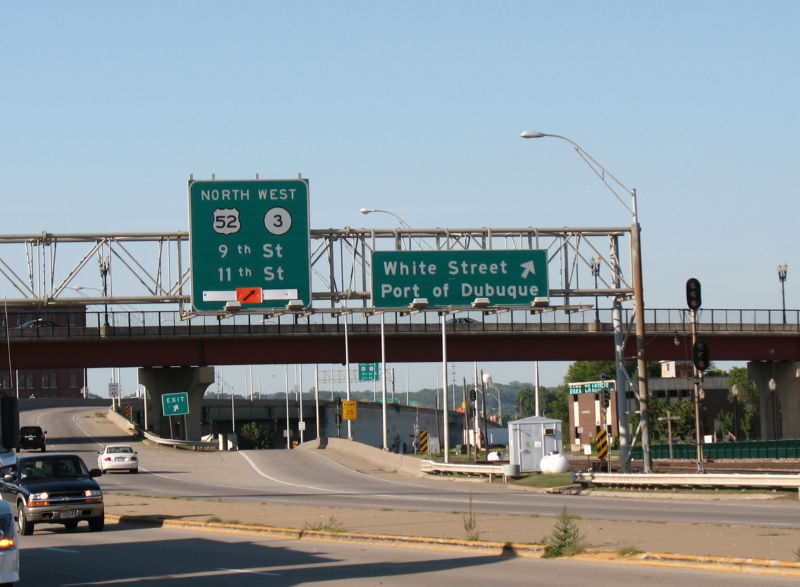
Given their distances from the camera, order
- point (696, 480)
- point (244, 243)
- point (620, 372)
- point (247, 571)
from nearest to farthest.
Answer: point (247, 571) < point (696, 480) < point (244, 243) < point (620, 372)

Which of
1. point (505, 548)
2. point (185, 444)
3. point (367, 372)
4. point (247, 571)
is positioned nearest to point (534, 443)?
point (505, 548)

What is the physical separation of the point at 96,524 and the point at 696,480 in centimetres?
1771

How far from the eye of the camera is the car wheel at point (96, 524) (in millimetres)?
25922

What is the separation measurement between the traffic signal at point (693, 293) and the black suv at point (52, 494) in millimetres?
16994

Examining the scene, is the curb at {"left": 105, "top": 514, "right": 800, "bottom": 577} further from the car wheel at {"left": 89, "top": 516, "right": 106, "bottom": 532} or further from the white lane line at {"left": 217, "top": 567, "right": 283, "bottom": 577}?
the white lane line at {"left": 217, "top": 567, "right": 283, "bottom": 577}

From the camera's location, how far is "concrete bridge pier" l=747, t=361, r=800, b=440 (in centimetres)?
7981

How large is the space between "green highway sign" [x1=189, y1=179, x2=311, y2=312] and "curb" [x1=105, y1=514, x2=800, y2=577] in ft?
38.0

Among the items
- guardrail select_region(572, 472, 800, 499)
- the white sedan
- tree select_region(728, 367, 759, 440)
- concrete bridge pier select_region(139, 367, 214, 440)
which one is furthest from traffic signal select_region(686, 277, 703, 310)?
tree select_region(728, 367, 759, 440)

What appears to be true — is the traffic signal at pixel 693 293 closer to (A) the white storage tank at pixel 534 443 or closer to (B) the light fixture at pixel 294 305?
(B) the light fixture at pixel 294 305

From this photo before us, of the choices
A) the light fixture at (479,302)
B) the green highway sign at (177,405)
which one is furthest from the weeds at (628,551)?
the green highway sign at (177,405)

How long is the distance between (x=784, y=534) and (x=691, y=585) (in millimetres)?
5816

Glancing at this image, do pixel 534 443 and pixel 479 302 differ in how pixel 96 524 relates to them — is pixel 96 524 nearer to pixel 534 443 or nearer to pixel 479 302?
pixel 479 302

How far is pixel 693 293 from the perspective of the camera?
33250 mm

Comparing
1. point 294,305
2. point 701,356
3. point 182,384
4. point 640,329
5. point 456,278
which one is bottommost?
point 182,384
